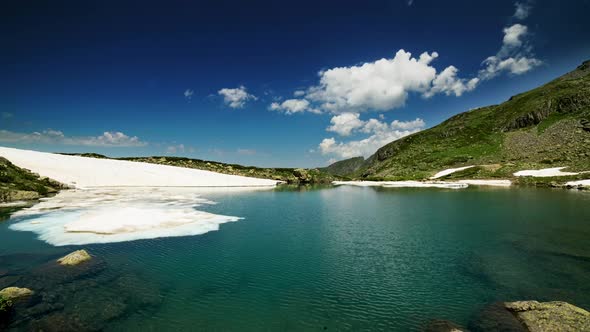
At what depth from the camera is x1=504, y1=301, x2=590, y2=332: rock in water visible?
36.2 feet

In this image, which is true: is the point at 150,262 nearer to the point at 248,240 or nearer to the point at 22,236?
the point at 248,240

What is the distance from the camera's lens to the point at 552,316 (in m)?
11.7

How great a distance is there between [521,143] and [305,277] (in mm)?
165019

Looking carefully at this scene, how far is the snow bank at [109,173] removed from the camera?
78688 mm

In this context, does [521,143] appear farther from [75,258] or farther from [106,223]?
[75,258]

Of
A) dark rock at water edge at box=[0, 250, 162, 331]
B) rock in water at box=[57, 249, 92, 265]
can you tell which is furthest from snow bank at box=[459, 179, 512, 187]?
rock in water at box=[57, 249, 92, 265]

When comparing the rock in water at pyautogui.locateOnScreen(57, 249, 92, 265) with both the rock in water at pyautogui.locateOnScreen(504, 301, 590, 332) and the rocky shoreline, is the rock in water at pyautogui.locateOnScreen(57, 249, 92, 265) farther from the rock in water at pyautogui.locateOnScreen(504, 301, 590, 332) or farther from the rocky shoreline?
the rock in water at pyautogui.locateOnScreen(504, 301, 590, 332)

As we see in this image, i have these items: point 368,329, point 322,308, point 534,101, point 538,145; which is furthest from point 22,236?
point 534,101

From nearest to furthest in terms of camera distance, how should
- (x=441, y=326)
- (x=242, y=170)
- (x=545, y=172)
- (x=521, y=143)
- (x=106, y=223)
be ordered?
1. (x=441, y=326)
2. (x=106, y=223)
3. (x=545, y=172)
4. (x=242, y=170)
5. (x=521, y=143)

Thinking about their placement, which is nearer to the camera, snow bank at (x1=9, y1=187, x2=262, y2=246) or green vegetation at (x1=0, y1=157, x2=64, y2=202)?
snow bank at (x1=9, y1=187, x2=262, y2=246)

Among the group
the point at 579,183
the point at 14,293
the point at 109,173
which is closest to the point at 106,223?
the point at 14,293

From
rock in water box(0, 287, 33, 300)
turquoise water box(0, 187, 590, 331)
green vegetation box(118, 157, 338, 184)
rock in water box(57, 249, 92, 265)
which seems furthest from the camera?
green vegetation box(118, 157, 338, 184)

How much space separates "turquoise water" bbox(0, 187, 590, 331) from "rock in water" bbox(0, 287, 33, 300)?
2.23 feet

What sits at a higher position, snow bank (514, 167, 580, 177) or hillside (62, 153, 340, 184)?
hillside (62, 153, 340, 184)
